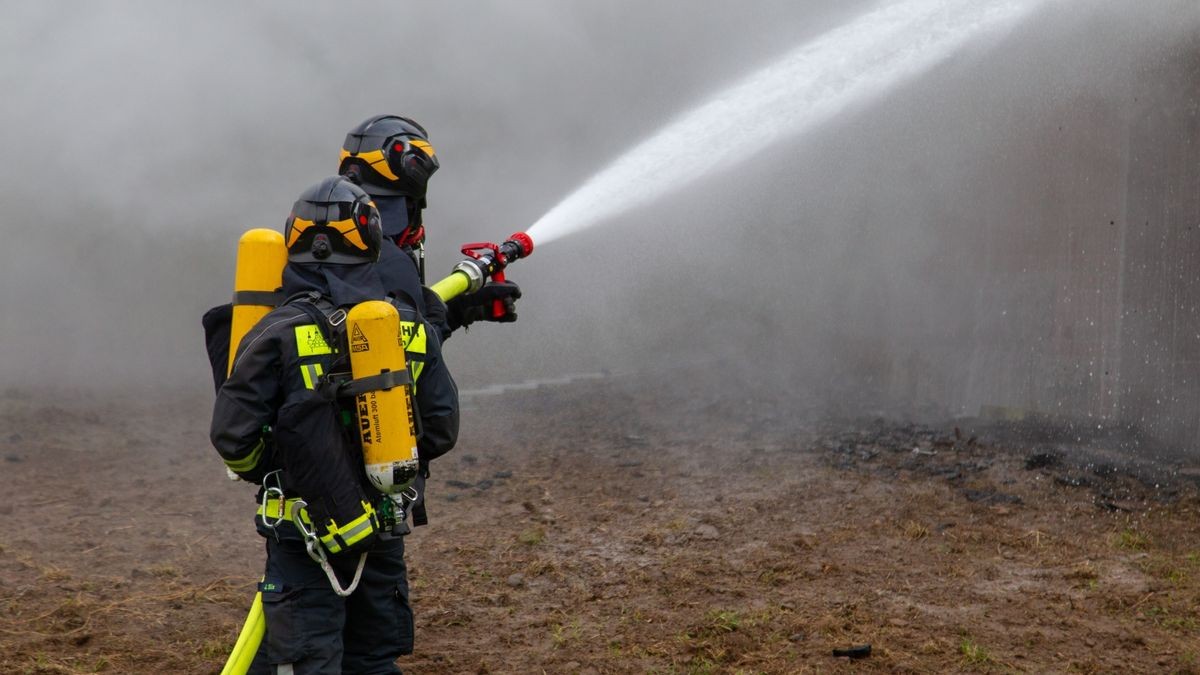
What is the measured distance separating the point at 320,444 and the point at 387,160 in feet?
4.75

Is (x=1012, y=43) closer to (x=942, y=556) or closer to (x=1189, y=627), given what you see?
(x=942, y=556)

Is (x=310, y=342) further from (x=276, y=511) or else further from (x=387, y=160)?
(x=387, y=160)

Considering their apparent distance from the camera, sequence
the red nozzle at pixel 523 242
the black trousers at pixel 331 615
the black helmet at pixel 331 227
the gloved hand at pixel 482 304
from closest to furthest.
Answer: the black trousers at pixel 331 615 → the black helmet at pixel 331 227 → the gloved hand at pixel 482 304 → the red nozzle at pixel 523 242

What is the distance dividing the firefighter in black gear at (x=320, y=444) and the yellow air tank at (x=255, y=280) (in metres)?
0.10

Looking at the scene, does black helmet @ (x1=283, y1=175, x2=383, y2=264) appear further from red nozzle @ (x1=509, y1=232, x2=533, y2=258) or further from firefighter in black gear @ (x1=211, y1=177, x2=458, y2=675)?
red nozzle @ (x1=509, y1=232, x2=533, y2=258)

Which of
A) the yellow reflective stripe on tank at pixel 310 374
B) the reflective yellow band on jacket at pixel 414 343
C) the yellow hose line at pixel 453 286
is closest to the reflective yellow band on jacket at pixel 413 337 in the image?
the reflective yellow band on jacket at pixel 414 343

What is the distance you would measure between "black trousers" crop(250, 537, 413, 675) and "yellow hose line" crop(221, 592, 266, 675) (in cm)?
4

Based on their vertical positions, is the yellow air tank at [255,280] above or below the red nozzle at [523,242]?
below

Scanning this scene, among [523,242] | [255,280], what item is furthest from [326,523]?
[523,242]

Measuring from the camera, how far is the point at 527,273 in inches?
538

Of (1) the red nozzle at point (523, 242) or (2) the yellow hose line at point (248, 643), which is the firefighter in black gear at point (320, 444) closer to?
(2) the yellow hose line at point (248, 643)

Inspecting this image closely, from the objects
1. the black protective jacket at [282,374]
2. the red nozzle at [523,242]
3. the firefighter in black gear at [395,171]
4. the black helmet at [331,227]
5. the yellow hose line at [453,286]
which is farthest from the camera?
the red nozzle at [523,242]

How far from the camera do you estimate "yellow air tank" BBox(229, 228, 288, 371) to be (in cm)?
348

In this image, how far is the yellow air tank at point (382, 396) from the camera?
3174mm
